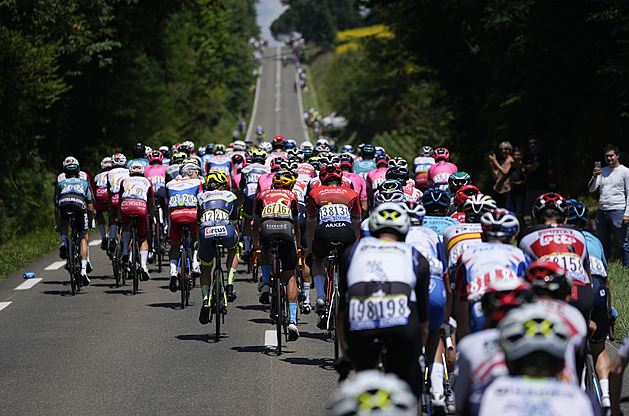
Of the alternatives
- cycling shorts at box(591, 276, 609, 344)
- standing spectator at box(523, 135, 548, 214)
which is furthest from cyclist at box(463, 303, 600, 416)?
standing spectator at box(523, 135, 548, 214)

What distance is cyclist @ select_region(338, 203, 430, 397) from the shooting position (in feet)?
22.3

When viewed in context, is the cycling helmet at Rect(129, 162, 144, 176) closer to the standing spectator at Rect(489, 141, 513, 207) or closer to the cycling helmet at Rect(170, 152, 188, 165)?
the cycling helmet at Rect(170, 152, 188, 165)

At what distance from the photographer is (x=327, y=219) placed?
11906mm

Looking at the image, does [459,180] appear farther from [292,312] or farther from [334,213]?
[292,312]

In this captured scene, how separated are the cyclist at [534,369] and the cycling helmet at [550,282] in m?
1.72

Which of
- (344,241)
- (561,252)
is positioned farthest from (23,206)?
(561,252)

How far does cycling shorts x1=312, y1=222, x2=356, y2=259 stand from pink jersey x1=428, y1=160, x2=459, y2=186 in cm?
555

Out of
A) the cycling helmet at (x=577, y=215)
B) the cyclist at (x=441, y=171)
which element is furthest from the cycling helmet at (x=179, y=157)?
the cycling helmet at (x=577, y=215)

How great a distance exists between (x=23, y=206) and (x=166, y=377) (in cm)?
2082

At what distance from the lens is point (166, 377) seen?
34.4 ft

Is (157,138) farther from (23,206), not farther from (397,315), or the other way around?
(397,315)

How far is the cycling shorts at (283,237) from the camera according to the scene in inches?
482

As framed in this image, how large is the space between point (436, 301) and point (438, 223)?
178cm

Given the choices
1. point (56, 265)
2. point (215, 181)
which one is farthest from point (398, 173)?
point (56, 265)
